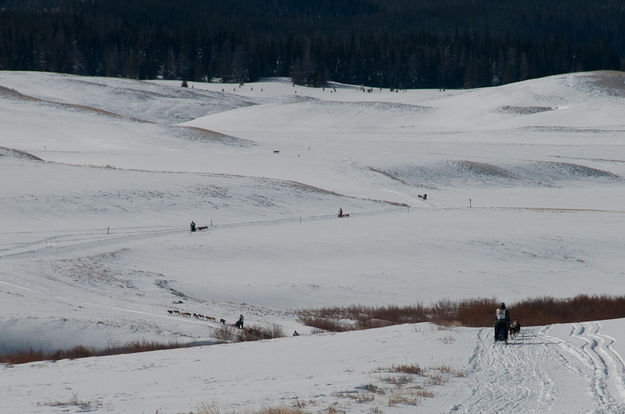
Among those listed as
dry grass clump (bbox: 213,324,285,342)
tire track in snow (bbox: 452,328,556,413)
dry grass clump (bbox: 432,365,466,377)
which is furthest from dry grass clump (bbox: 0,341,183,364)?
tire track in snow (bbox: 452,328,556,413)

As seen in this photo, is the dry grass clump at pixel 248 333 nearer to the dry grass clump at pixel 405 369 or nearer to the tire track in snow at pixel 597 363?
the dry grass clump at pixel 405 369

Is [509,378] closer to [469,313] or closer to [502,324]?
[502,324]

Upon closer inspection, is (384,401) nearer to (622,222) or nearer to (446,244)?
(446,244)

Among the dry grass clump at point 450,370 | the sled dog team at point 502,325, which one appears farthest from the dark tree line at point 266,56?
the dry grass clump at point 450,370

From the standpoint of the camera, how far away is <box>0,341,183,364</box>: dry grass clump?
54.4ft

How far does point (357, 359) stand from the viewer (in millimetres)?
14703

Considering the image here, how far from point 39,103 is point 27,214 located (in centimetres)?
4855

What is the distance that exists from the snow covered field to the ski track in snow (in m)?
0.06

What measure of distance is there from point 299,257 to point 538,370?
18506mm

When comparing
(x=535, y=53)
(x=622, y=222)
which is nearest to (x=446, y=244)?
(x=622, y=222)

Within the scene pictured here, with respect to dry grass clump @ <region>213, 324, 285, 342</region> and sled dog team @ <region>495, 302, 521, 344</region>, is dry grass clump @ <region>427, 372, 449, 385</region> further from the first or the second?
dry grass clump @ <region>213, 324, 285, 342</region>

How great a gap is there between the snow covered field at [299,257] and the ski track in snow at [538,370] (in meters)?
0.06

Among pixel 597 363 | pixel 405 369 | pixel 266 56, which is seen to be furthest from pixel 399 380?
pixel 266 56

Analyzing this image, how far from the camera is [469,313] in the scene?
23281mm
